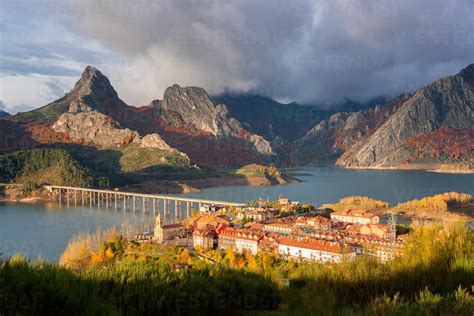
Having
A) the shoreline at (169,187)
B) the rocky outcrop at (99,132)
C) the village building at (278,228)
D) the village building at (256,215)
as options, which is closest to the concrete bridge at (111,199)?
the shoreline at (169,187)

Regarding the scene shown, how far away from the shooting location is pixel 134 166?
9162 centimetres

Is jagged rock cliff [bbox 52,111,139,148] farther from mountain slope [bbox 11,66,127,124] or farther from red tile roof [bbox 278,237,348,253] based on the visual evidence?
red tile roof [bbox 278,237,348,253]

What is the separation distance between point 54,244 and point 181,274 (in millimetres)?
28212

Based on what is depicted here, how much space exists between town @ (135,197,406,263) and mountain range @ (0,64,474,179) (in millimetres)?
64896

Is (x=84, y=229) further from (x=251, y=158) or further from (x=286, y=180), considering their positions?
(x=251, y=158)

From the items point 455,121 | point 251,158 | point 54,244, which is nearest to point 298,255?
point 54,244

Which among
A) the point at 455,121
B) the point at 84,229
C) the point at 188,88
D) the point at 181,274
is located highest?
the point at 188,88

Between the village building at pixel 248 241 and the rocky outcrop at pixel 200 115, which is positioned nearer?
the village building at pixel 248 241

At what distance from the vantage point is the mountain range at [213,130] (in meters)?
109

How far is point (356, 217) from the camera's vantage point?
3709 cm

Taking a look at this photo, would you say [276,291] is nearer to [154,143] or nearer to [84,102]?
[154,143]

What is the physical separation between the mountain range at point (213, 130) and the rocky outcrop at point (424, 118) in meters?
0.34

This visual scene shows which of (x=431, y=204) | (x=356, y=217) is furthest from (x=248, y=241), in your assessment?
(x=431, y=204)

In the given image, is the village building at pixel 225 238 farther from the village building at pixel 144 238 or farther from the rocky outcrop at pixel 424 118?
the rocky outcrop at pixel 424 118
